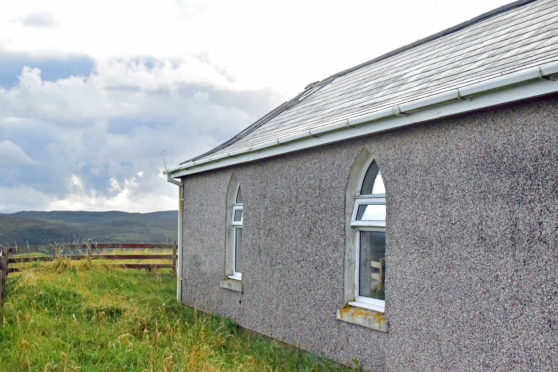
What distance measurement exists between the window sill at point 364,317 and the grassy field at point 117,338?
2.26 feet

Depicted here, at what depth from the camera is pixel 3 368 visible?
7.60m

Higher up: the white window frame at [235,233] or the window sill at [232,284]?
the white window frame at [235,233]

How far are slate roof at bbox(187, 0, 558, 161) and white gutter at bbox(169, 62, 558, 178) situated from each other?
30cm

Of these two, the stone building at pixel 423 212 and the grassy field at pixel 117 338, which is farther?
the grassy field at pixel 117 338

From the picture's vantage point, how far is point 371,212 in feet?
24.2

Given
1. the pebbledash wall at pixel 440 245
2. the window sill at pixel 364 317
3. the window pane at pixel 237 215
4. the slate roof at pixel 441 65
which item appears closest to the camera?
the pebbledash wall at pixel 440 245

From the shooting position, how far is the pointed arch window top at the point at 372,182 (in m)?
7.30

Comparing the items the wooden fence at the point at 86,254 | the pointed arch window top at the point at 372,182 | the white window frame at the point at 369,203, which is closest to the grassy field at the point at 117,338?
the white window frame at the point at 369,203

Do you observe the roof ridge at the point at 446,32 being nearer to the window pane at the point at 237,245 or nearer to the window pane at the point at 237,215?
the window pane at the point at 237,215

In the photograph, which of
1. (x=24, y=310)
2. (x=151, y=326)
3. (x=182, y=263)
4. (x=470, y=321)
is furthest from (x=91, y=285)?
(x=470, y=321)

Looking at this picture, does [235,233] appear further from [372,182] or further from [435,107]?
[435,107]

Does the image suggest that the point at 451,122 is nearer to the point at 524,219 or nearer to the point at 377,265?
the point at 524,219

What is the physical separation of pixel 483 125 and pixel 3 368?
22.8ft

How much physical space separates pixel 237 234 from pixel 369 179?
15.2 ft
